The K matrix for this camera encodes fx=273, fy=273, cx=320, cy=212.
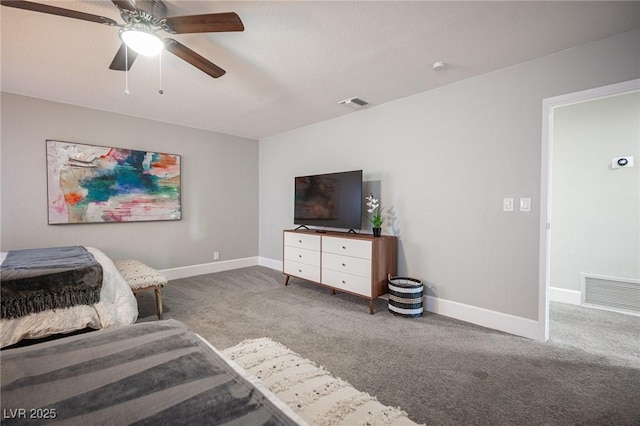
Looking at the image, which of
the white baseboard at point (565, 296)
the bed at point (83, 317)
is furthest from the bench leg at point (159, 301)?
the white baseboard at point (565, 296)

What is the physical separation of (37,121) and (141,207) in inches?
56.5

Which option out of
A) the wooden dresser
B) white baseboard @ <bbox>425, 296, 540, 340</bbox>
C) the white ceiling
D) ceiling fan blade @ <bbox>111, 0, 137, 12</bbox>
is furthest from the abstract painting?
white baseboard @ <bbox>425, 296, 540, 340</bbox>

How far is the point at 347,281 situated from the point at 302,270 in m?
0.78

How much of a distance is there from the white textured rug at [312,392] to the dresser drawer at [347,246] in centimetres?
131

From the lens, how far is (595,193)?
10.3 feet

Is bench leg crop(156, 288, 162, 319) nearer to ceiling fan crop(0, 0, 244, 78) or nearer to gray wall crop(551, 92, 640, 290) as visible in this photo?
ceiling fan crop(0, 0, 244, 78)

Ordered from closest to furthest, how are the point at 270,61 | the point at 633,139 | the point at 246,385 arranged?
the point at 246,385 < the point at 270,61 < the point at 633,139

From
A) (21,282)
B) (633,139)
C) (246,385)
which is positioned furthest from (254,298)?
(633,139)

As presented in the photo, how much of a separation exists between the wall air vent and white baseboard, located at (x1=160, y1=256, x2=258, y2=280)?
15.7 ft

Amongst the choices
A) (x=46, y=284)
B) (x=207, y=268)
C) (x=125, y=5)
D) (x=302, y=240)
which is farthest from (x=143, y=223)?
(x=125, y=5)

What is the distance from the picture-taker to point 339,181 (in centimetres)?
351

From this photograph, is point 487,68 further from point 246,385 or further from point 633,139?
point 246,385

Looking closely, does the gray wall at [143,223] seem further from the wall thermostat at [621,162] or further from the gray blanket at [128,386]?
the wall thermostat at [621,162]

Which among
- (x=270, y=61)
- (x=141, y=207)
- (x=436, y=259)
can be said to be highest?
(x=270, y=61)
